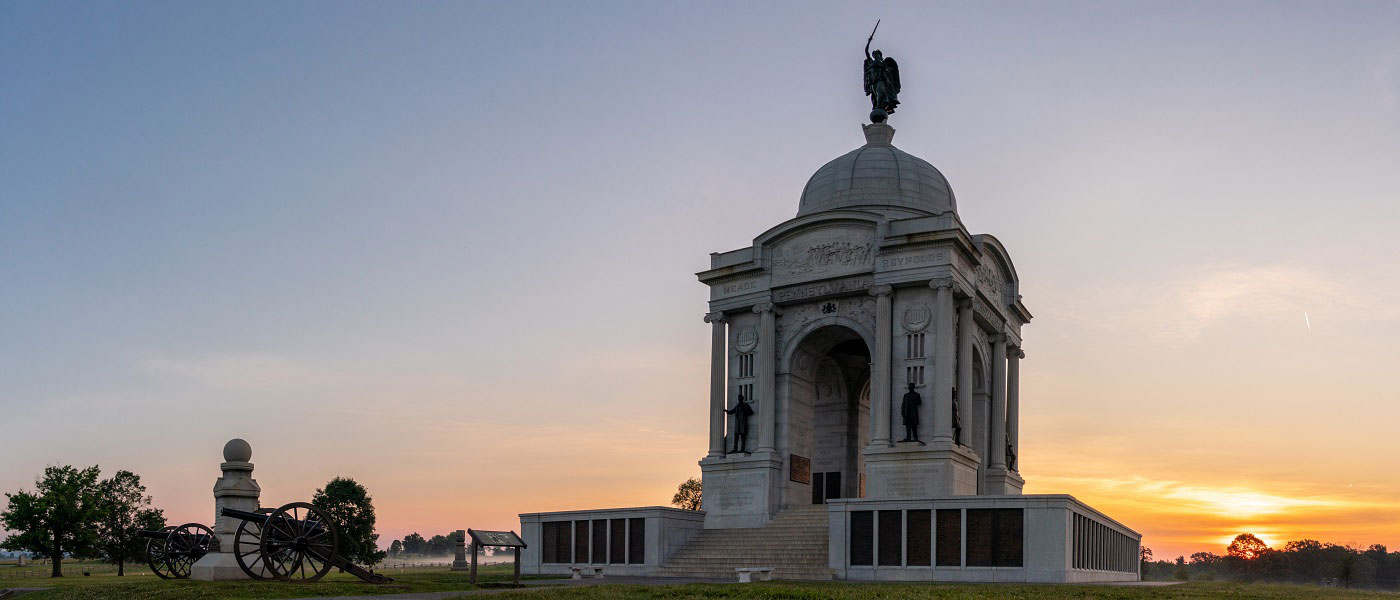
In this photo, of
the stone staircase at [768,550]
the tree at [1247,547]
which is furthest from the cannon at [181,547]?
the tree at [1247,547]

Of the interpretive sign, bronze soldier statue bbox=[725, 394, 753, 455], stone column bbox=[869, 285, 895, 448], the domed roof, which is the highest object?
the domed roof

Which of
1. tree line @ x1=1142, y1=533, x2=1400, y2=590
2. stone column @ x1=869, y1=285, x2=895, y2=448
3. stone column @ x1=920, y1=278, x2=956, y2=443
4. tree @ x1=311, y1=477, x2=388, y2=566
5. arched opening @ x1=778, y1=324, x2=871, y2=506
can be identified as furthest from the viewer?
tree line @ x1=1142, y1=533, x2=1400, y2=590

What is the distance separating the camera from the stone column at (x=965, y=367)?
49.9m

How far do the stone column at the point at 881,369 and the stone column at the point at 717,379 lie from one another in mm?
7552

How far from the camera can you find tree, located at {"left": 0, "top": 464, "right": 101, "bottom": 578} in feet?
199

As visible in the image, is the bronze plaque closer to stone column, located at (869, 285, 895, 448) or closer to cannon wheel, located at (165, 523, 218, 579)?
stone column, located at (869, 285, 895, 448)

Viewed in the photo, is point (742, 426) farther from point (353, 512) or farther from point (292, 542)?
point (353, 512)

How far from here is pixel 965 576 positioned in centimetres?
3875

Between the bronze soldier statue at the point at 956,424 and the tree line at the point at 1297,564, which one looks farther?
the tree line at the point at 1297,564

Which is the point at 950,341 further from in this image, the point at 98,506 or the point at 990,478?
the point at 98,506

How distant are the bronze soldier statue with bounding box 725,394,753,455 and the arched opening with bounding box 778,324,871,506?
2174mm

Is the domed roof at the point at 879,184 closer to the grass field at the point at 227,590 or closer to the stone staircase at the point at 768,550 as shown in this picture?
the stone staircase at the point at 768,550

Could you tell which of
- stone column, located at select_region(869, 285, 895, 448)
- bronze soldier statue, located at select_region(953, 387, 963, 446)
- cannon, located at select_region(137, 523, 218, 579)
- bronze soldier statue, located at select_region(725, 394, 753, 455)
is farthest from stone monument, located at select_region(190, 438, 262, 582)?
bronze soldier statue, located at select_region(953, 387, 963, 446)

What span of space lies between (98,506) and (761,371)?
121ft
